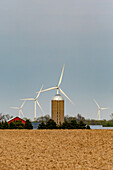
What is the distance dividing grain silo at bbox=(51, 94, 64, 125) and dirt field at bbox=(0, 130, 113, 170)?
107 ft

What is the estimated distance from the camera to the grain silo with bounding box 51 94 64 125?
63219mm

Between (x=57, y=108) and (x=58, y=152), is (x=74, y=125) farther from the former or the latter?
(x=57, y=108)

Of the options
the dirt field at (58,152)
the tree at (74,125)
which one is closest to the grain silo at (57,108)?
the tree at (74,125)

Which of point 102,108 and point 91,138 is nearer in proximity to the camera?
point 91,138

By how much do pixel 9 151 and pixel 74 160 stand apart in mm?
5659

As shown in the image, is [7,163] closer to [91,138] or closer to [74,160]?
[74,160]

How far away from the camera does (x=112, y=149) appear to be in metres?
23.7

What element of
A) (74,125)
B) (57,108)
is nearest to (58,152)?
(74,125)

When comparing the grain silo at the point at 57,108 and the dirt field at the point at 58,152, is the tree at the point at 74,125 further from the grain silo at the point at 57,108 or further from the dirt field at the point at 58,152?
the grain silo at the point at 57,108

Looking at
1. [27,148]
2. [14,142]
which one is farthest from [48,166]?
[14,142]

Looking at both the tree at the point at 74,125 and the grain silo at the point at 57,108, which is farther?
the grain silo at the point at 57,108

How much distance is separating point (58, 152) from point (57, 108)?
135 feet

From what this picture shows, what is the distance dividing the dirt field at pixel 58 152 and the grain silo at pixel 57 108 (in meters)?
32.5

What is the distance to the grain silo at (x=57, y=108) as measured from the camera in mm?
63219
